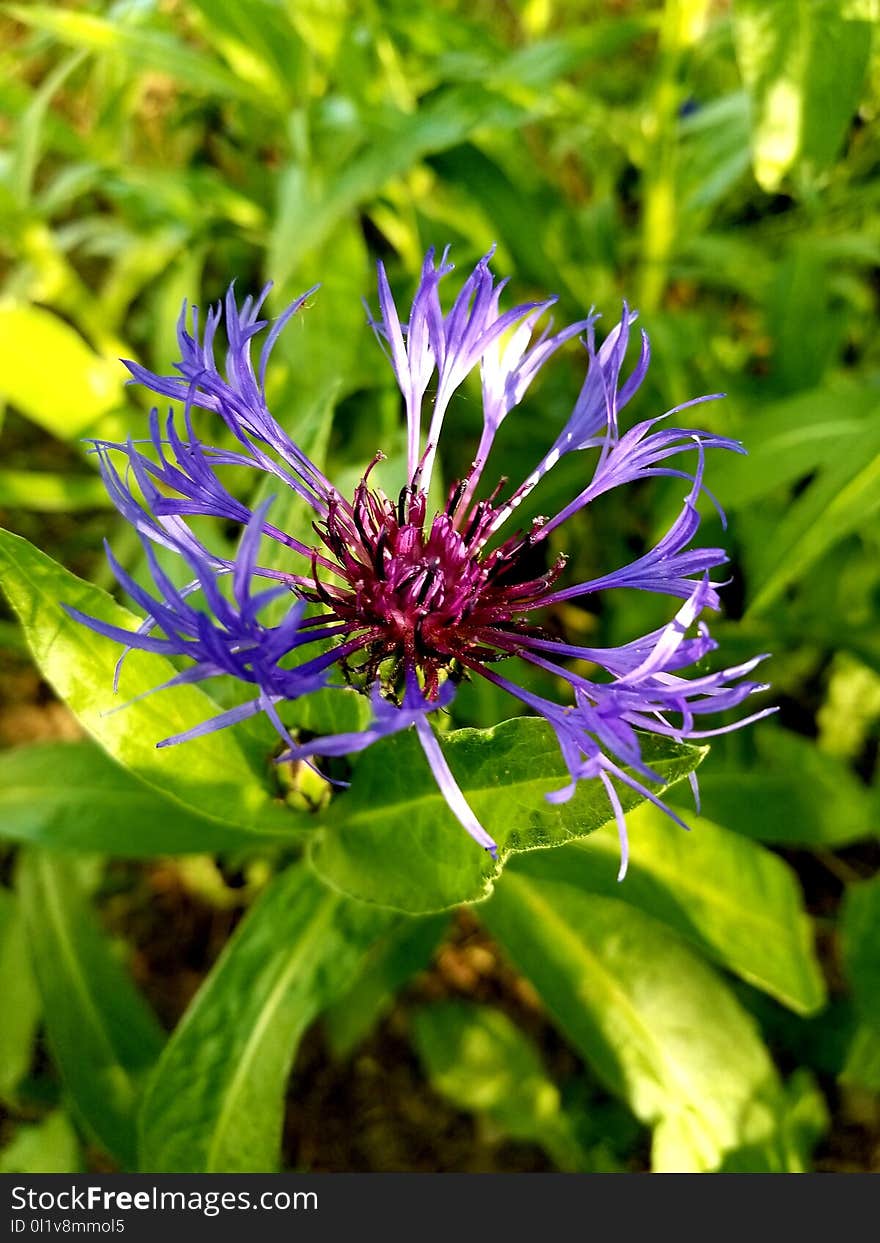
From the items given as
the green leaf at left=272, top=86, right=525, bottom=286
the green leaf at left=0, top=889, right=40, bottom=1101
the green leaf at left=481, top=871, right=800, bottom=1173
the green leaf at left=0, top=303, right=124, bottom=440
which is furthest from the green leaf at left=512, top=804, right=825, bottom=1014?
the green leaf at left=0, top=303, right=124, bottom=440

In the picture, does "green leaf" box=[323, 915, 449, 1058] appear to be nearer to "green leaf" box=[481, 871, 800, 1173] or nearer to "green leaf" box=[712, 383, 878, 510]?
"green leaf" box=[481, 871, 800, 1173]

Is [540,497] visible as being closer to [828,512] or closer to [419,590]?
[828,512]

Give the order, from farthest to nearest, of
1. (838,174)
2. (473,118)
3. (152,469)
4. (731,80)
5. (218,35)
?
1. (731,80)
2. (838,174)
3. (218,35)
4. (473,118)
5. (152,469)

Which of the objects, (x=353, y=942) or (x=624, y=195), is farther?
(x=624, y=195)

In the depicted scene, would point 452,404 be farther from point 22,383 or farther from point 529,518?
point 22,383

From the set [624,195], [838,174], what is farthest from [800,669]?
[624,195]

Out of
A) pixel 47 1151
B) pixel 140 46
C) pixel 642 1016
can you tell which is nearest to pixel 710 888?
pixel 642 1016
